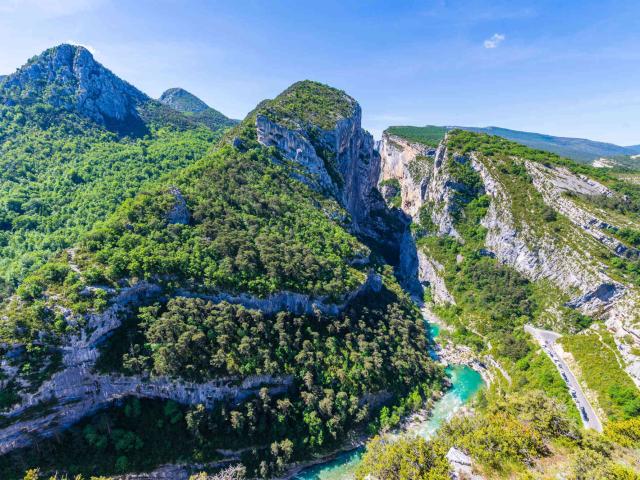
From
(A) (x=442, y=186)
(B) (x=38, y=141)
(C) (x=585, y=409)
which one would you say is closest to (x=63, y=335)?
(C) (x=585, y=409)

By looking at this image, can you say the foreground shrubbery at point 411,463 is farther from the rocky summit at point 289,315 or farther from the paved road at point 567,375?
the paved road at point 567,375

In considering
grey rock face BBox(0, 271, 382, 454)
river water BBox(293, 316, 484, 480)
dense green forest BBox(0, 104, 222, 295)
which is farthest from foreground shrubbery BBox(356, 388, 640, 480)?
dense green forest BBox(0, 104, 222, 295)

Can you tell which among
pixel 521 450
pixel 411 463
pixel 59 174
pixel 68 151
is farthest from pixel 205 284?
pixel 68 151

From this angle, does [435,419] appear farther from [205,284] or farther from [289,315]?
[205,284]

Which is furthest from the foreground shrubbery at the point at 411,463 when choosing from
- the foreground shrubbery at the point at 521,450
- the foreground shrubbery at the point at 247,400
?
the foreground shrubbery at the point at 247,400

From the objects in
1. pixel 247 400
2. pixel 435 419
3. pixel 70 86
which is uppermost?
pixel 70 86

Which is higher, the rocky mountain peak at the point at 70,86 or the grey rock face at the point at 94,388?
the rocky mountain peak at the point at 70,86
